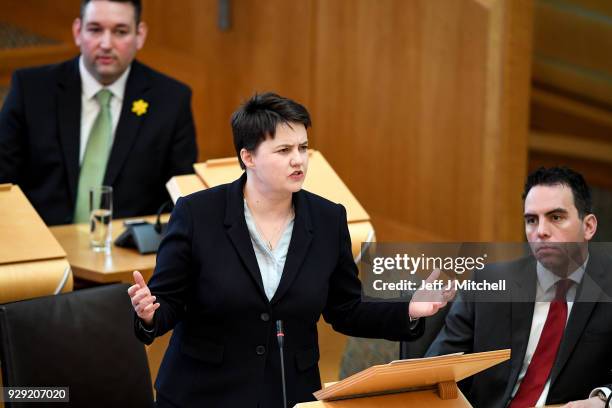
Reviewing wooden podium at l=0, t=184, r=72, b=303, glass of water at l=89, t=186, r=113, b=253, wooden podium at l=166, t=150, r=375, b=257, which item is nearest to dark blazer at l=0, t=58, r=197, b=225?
glass of water at l=89, t=186, r=113, b=253

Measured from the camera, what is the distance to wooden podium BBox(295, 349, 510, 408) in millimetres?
2416

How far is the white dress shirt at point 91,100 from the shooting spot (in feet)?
14.9

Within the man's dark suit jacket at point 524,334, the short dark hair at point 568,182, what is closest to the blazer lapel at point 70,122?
the man's dark suit jacket at point 524,334

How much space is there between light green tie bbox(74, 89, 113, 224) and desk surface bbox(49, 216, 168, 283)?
10.1 inches

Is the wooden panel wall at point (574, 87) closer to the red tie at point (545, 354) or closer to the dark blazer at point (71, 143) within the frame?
the dark blazer at point (71, 143)

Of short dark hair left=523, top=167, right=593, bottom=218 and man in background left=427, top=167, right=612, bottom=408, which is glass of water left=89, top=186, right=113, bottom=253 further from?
short dark hair left=523, top=167, right=593, bottom=218

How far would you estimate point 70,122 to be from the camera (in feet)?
14.7

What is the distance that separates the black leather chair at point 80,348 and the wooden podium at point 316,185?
773mm

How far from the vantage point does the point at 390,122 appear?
5.83 m

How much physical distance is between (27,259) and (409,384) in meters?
1.34

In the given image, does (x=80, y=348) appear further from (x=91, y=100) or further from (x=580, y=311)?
(x=91, y=100)

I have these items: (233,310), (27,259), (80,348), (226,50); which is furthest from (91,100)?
(226,50)

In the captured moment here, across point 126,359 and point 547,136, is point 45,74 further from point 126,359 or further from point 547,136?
point 547,136

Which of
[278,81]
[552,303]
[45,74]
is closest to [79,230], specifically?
[45,74]
